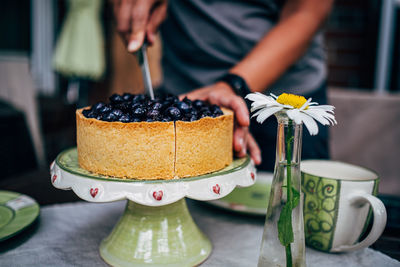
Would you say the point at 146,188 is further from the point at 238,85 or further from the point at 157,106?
the point at 238,85

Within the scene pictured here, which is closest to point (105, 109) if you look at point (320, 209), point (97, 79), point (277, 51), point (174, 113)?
point (174, 113)

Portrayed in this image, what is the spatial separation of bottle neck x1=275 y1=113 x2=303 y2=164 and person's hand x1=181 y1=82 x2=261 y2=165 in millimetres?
243

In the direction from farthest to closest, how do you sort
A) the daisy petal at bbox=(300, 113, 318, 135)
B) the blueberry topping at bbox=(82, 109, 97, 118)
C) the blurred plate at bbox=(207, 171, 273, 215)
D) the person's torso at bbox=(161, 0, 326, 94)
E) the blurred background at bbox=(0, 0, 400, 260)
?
the blurred background at bbox=(0, 0, 400, 260) < the person's torso at bbox=(161, 0, 326, 94) < the blurred plate at bbox=(207, 171, 273, 215) < the blueberry topping at bbox=(82, 109, 97, 118) < the daisy petal at bbox=(300, 113, 318, 135)

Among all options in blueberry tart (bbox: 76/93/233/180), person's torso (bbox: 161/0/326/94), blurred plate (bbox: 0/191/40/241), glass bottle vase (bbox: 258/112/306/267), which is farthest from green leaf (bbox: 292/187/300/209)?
person's torso (bbox: 161/0/326/94)

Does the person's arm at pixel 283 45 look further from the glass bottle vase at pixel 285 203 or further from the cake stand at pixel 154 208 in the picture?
the glass bottle vase at pixel 285 203

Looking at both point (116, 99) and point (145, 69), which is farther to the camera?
point (145, 69)

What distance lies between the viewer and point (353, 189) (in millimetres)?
648

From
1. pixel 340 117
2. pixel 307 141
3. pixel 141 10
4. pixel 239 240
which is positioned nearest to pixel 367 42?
pixel 340 117

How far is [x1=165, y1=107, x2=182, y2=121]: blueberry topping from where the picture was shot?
0.65 m

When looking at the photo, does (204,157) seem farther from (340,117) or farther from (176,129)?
(340,117)

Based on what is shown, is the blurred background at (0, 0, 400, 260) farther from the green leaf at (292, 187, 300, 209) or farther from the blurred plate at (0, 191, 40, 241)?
the green leaf at (292, 187, 300, 209)

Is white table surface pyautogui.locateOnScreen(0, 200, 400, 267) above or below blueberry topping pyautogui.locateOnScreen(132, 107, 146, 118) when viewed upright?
below

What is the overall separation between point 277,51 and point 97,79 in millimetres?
2717

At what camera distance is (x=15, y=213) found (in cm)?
78
